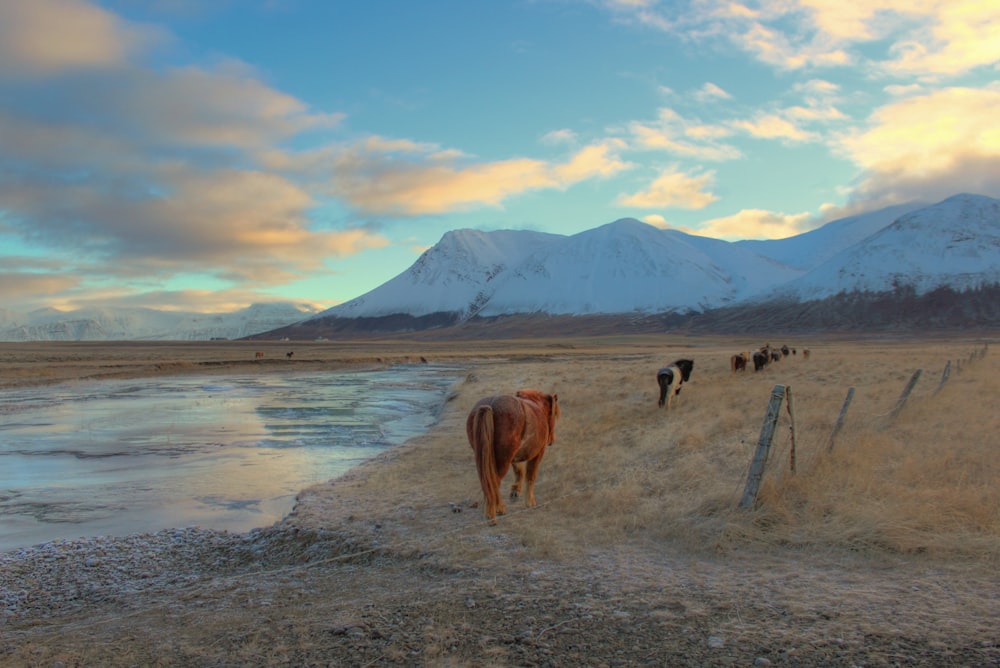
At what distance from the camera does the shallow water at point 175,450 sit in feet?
33.8

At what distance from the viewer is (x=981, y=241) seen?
18312 cm

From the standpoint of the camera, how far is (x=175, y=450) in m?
16.4

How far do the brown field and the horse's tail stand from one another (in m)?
0.31

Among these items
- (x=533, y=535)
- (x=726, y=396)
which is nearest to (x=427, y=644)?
(x=533, y=535)

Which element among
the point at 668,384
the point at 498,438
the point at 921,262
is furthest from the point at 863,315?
the point at 498,438

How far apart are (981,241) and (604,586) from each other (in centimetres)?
22532

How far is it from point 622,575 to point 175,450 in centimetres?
1394

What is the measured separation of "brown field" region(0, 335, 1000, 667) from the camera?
183 inches

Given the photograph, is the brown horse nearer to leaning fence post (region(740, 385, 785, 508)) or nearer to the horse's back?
the horse's back

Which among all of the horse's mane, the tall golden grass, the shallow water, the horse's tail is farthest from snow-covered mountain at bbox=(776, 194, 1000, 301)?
the horse's tail

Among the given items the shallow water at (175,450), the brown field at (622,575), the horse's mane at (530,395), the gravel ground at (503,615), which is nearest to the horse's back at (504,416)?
the horse's mane at (530,395)

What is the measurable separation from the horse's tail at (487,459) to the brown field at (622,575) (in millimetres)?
311

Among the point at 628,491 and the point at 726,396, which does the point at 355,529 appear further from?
the point at 726,396

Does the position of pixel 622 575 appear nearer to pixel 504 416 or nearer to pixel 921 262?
pixel 504 416
